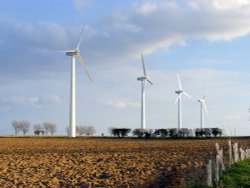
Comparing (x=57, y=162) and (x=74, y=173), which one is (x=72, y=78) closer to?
(x=57, y=162)

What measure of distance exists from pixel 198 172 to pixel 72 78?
69.1 m

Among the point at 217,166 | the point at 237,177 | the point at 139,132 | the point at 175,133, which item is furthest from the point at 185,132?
the point at 217,166

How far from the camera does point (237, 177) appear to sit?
21.1 metres

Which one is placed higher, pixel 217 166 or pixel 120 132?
pixel 120 132

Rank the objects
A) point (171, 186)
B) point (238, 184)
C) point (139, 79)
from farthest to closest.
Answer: point (139, 79), point (238, 184), point (171, 186)

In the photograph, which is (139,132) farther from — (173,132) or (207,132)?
(207,132)

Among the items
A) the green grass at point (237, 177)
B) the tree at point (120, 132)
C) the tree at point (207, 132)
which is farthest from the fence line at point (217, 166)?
the tree at point (120, 132)

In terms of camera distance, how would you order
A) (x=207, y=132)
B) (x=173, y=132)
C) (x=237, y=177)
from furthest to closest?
(x=173, y=132), (x=207, y=132), (x=237, y=177)

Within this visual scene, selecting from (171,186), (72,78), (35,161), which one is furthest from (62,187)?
(72,78)

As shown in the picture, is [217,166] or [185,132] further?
[185,132]

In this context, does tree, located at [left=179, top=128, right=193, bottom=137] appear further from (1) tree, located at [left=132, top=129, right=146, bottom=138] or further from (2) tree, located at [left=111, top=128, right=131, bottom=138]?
(2) tree, located at [left=111, top=128, right=131, bottom=138]

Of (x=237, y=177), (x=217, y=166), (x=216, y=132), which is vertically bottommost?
(x=237, y=177)

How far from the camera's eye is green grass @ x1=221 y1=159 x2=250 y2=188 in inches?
762

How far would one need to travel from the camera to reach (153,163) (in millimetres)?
28203
